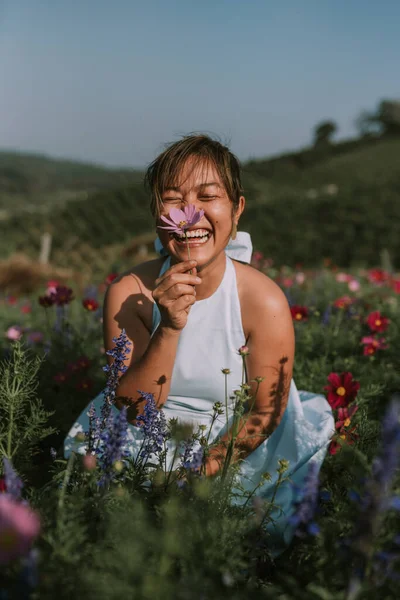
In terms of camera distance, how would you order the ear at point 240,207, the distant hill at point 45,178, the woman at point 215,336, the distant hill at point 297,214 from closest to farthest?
the woman at point 215,336, the ear at point 240,207, the distant hill at point 297,214, the distant hill at point 45,178

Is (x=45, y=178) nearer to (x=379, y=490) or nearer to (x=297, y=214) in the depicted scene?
(x=297, y=214)

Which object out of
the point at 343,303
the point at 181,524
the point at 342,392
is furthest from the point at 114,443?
the point at 343,303

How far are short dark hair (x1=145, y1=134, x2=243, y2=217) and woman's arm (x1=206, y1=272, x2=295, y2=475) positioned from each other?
45 cm

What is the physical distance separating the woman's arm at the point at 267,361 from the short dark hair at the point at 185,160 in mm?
451

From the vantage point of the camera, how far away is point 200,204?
2.02 m

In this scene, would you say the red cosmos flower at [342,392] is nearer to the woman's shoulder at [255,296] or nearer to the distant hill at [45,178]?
the woman's shoulder at [255,296]

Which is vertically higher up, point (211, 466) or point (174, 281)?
point (174, 281)

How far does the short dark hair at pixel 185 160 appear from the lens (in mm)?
2045

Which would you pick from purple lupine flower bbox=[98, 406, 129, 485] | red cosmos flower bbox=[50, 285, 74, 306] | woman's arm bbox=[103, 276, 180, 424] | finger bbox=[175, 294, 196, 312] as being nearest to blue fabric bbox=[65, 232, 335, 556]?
woman's arm bbox=[103, 276, 180, 424]

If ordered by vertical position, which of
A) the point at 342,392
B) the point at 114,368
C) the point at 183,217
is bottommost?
the point at 342,392

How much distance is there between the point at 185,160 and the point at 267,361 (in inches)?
35.1

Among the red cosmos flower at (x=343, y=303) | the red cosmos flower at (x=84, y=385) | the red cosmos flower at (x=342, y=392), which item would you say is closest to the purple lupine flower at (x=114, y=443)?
the red cosmos flower at (x=342, y=392)

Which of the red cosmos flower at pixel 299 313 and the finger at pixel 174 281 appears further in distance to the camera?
the red cosmos flower at pixel 299 313

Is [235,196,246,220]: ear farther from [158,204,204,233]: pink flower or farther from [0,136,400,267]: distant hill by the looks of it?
[0,136,400,267]: distant hill
